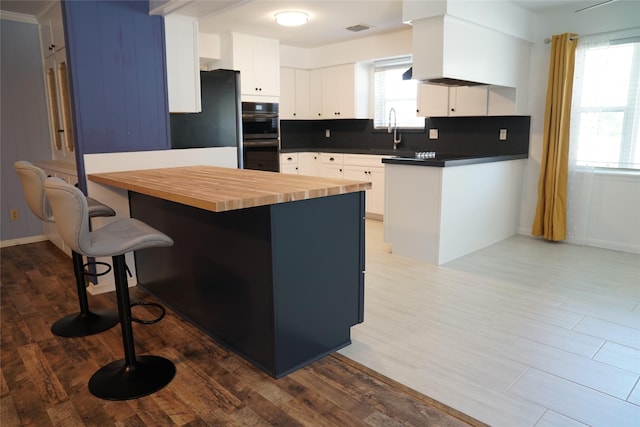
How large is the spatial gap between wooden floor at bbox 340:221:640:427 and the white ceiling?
2.44m

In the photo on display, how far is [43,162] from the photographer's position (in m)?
4.53

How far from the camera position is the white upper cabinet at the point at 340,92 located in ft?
20.1

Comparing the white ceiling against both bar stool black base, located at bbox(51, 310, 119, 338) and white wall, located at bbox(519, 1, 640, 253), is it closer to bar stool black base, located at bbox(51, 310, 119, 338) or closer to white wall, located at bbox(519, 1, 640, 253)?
white wall, located at bbox(519, 1, 640, 253)

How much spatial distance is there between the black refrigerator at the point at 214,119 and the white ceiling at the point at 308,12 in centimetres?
64

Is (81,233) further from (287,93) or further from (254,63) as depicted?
(287,93)

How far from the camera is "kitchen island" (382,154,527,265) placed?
12.9 feet

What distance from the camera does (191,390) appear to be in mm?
2086

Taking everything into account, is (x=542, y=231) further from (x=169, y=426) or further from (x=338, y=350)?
(x=169, y=426)

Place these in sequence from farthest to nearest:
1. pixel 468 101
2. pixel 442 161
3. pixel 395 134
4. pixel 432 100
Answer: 1. pixel 395 134
2. pixel 432 100
3. pixel 468 101
4. pixel 442 161

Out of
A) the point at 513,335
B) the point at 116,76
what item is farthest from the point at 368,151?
the point at 513,335

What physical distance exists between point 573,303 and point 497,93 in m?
2.55

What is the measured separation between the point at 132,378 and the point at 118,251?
0.65m

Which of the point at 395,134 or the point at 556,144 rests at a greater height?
the point at 395,134

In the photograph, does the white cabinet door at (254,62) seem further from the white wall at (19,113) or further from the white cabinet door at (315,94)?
the white wall at (19,113)
